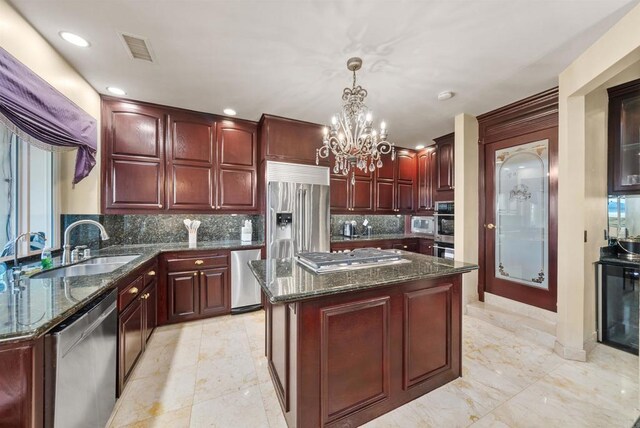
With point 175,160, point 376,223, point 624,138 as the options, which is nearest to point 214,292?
point 175,160

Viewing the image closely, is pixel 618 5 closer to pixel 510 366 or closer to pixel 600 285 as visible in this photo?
pixel 600 285

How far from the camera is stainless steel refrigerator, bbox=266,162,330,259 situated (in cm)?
329

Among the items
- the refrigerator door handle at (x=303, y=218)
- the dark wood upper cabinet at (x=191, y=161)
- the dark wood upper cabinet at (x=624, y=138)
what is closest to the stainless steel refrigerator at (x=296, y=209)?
the refrigerator door handle at (x=303, y=218)

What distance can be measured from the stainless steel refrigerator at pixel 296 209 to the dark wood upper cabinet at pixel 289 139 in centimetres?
12

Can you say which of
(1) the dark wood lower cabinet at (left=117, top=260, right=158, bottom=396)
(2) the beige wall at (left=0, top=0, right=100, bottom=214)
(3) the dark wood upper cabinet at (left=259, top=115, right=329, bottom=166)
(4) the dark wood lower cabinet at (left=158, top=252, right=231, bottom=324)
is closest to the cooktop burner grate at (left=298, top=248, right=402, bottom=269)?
(1) the dark wood lower cabinet at (left=117, top=260, right=158, bottom=396)

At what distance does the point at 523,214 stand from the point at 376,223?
240 cm

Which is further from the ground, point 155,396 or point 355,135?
point 355,135

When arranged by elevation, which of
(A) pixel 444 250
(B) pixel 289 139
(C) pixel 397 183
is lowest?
(A) pixel 444 250

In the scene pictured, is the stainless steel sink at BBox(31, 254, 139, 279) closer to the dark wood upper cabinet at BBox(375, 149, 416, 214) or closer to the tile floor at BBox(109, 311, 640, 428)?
the tile floor at BBox(109, 311, 640, 428)

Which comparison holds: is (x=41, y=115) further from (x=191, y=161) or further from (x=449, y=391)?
(x=449, y=391)

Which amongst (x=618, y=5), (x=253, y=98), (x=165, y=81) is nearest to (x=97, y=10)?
(x=165, y=81)

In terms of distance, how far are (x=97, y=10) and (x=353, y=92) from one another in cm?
182

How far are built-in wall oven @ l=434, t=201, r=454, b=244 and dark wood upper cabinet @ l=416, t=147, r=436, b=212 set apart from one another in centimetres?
48

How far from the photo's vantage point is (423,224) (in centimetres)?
470
